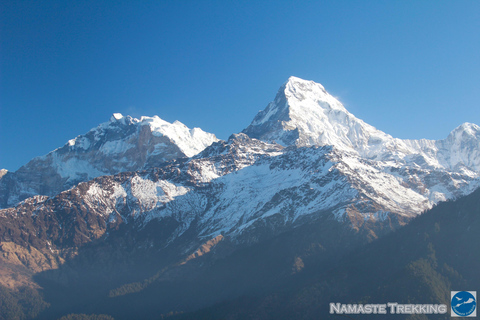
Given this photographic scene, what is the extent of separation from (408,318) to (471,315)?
79.6 ft

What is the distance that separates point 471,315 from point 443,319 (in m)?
12.2

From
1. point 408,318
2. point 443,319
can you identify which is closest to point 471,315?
point 443,319

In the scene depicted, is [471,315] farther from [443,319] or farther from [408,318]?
[408,318]

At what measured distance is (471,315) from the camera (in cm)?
19000

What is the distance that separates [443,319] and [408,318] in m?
14.3

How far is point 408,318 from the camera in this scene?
199500 millimetres

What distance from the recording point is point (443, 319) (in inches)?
7815
